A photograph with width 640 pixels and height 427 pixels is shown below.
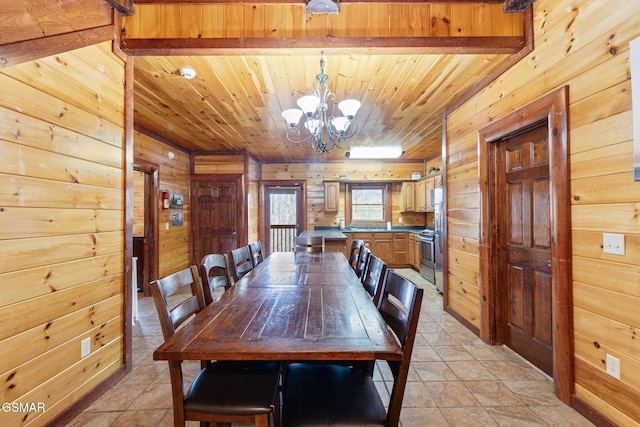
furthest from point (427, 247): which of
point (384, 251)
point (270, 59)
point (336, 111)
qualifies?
point (270, 59)

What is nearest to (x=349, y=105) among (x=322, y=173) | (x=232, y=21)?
(x=232, y=21)

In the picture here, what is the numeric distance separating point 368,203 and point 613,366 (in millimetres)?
5446

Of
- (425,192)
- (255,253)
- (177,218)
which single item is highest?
(425,192)

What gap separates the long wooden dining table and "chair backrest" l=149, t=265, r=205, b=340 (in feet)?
0.32

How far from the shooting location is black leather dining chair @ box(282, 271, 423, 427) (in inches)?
42.7

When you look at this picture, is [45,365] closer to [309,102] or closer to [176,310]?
[176,310]

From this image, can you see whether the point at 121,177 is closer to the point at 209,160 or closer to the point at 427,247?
the point at 209,160

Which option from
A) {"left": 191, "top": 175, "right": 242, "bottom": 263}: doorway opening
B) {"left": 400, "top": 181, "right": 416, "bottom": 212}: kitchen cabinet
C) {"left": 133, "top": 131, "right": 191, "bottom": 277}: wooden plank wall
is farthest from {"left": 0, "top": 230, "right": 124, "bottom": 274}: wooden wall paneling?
{"left": 400, "top": 181, "right": 416, "bottom": 212}: kitchen cabinet

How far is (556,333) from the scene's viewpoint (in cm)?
189

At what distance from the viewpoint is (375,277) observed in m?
1.90

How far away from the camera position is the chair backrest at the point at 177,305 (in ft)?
4.10

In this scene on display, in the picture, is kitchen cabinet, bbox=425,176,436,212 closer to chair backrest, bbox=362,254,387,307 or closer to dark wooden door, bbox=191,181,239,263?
dark wooden door, bbox=191,181,239,263

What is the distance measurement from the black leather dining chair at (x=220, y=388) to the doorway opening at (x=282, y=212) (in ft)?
17.1

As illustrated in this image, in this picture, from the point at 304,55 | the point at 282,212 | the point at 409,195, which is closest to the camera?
the point at 304,55
